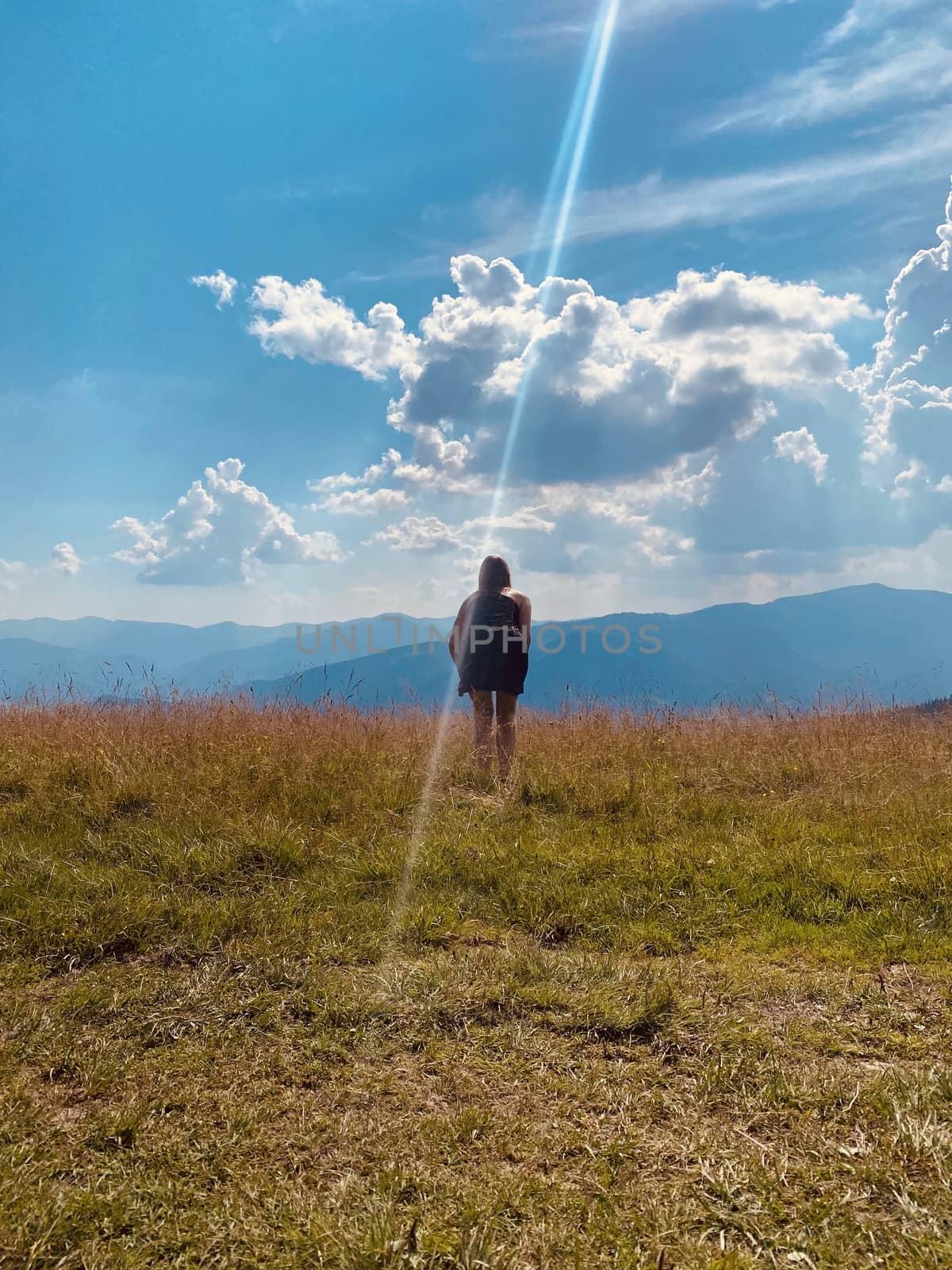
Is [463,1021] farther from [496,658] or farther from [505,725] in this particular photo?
[496,658]

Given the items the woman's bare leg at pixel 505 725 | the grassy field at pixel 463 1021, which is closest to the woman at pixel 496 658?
the woman's bare leg at pixel 505 725

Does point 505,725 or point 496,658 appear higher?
point 496,658

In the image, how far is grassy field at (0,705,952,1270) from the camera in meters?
2.22

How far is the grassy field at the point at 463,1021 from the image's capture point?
2225 mm

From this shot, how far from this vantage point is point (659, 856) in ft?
18.1

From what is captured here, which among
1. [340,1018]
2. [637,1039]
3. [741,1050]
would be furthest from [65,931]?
[741,1050]

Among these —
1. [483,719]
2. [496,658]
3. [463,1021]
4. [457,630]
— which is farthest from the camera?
[457,630]

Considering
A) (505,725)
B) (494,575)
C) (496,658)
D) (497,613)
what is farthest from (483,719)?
(494,575)

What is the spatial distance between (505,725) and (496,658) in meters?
0.76

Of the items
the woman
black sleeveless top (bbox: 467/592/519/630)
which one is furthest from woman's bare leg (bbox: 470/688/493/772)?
black sleeveless top (bbox: 467/592/519/630)

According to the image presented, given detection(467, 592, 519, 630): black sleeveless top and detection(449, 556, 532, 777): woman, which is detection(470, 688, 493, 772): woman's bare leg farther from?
detection(467, 592, 519, 630): black sleeveless top

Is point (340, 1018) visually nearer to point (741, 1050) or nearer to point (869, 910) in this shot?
point (741, 1050)

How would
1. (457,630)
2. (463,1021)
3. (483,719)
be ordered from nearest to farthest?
(463,1021) < (483,719) < (457,630)

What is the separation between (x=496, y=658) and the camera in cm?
823
